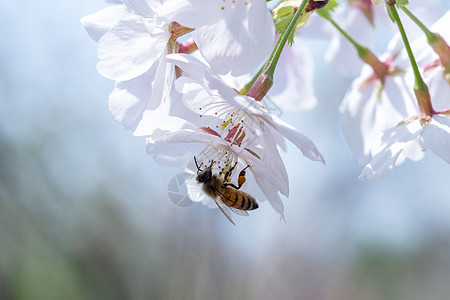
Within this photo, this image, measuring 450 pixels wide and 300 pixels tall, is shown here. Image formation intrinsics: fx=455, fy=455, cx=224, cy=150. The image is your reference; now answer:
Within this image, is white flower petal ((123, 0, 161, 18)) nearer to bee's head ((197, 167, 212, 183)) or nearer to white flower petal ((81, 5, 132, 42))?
white flower petal ((81, 5, 132, 42))

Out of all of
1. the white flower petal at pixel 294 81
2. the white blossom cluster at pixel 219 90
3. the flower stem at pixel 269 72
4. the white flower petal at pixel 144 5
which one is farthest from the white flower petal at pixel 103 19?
the white flower petal at pixel 294 81

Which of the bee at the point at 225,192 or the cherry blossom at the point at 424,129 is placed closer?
the cherry blossom at the point at 424,129

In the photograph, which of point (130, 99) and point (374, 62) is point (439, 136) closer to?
point (374, 62)

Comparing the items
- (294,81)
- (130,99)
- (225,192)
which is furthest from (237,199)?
(294,81)

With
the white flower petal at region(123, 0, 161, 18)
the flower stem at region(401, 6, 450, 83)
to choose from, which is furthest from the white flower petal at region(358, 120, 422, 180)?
the white flower petal at region(123, 0, 161, 18)

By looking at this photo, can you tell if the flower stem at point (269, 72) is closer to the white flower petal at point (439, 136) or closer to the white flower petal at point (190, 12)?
the white flower petal at point (190, 12)
